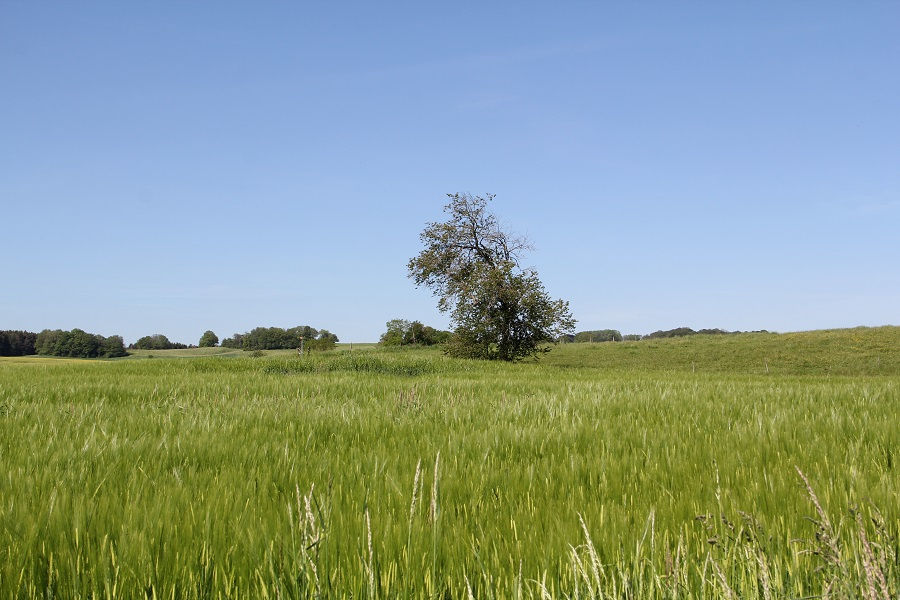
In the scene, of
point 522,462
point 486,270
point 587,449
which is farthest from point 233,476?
point 486,270

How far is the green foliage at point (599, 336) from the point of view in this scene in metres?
75.6

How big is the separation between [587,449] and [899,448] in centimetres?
236

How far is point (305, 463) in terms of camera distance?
3.19m

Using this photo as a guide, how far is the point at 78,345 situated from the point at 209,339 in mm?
29805

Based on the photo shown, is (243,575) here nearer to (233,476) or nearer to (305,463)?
(233,476)

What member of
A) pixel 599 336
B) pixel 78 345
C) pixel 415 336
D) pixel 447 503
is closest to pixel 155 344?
pixel 78 345

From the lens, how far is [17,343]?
9169 cm

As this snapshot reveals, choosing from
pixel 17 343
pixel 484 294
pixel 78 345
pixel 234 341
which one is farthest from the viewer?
pixel 234 341

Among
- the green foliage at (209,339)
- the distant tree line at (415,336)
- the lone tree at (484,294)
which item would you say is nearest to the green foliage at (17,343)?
the green foliage at (209,339)

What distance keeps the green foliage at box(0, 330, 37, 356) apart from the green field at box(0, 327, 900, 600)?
109930 millimetres

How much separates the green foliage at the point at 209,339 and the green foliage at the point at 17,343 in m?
29.2

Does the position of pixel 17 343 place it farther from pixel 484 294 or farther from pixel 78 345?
pixel 484 294

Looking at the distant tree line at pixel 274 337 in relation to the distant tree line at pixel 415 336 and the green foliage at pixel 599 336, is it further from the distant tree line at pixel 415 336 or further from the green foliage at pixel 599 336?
the green foliage at pixel 599 336

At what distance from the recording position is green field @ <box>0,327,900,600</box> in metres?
1.70
